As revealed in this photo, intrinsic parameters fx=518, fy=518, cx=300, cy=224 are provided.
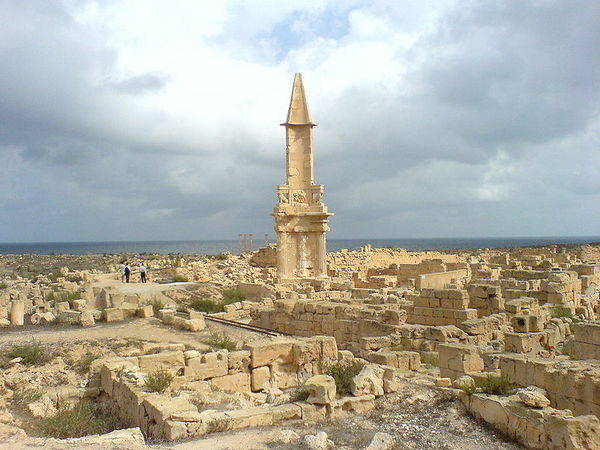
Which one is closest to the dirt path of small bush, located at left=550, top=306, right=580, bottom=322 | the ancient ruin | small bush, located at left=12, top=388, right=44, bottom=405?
the ancient ruin

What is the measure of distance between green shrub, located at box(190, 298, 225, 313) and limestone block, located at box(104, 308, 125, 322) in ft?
10.4

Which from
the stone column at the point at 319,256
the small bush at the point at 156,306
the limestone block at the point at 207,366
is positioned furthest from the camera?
the stone column at the point at 319,256

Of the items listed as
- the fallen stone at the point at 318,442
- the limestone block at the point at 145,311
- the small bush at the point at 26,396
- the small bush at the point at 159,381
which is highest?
the limestone block at the point at 145,311

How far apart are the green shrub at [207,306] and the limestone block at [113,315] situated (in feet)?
10.4

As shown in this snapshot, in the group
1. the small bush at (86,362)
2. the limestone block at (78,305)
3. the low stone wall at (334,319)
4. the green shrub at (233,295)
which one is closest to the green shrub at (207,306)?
the green shrub at (233,295)

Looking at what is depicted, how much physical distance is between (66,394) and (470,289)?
8.88 metres

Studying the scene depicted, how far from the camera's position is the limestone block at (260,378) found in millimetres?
8602

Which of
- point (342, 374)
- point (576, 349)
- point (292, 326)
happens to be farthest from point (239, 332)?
point (576, 349)

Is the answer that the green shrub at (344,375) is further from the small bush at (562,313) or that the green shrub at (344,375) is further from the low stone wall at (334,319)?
the small bush at (562,313)

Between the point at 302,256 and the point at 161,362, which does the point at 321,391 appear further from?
the point at 302,256

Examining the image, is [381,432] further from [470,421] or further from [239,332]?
[239,332]

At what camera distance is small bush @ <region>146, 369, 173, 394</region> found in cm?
720

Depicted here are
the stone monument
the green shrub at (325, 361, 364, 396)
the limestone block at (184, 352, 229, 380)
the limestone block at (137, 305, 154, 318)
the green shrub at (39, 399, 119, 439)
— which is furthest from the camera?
the stone monument

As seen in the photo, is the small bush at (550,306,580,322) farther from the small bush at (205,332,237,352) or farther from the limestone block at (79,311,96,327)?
the limestone block at (79,311,96,327)
